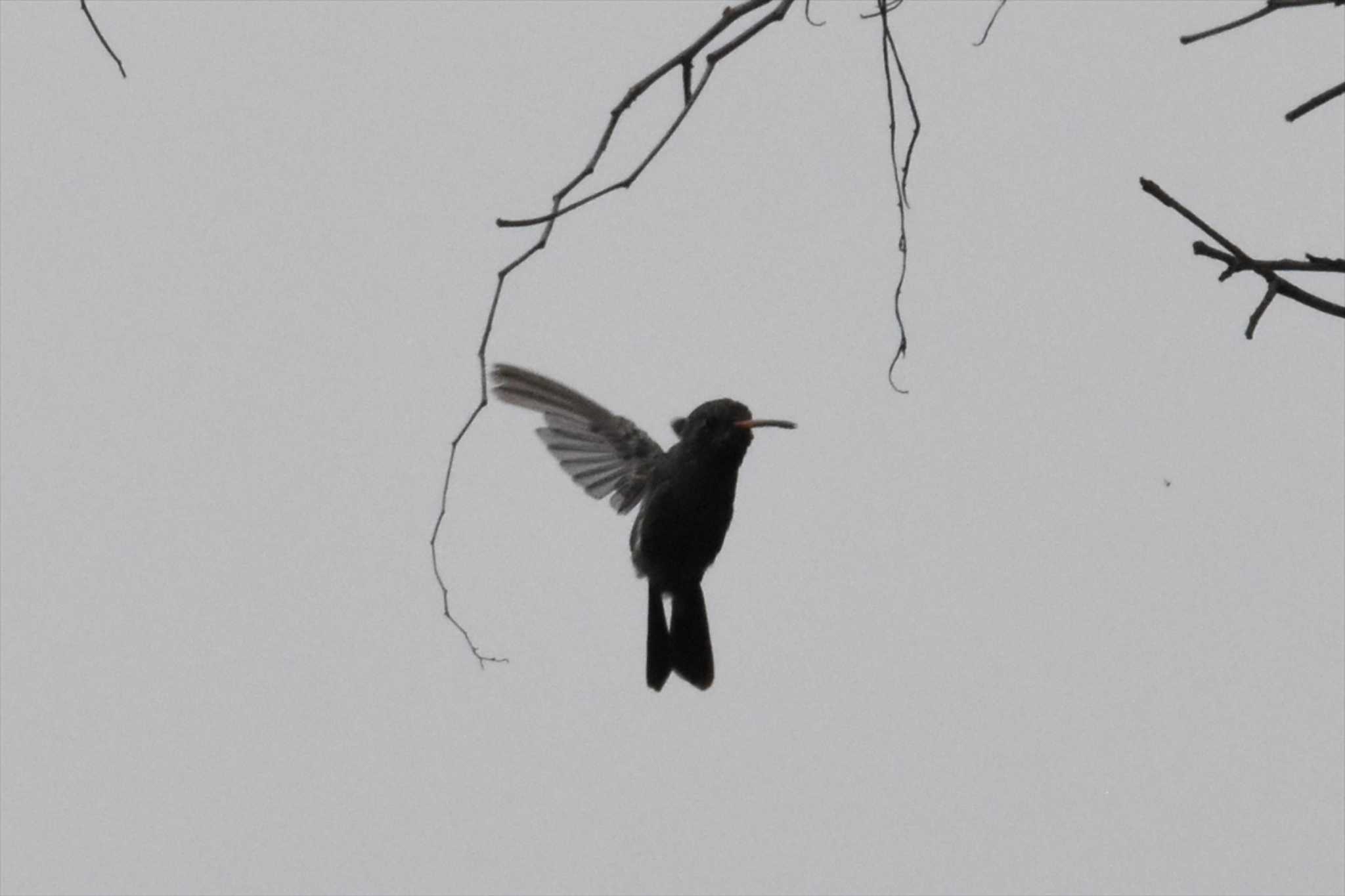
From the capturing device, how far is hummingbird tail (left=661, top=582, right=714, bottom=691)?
9.87 feet

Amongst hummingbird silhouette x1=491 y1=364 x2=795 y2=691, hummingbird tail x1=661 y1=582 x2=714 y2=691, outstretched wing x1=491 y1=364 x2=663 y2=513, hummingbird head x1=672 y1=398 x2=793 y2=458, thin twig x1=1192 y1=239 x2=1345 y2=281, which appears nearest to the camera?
thin twig x1=1192 y1=239 x2=1345 y2=281

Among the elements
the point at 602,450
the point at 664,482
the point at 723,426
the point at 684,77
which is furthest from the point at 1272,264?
the point at 602,450

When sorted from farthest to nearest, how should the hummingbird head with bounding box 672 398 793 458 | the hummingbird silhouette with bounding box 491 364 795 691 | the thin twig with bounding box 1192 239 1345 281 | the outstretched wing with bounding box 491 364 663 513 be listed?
the outstretched wing with bounding box 491 364 663 513, the hummingbird silhouette with bounding box 491 364 795 691, the hummingbird head with bounding box 672 398 793 458, the thin twig with bounding box 1192 239 1345 281

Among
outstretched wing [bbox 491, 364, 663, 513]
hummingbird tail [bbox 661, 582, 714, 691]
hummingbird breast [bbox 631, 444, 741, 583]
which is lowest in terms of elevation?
hummingbird tail [bbox 661, 582, 714, 691]

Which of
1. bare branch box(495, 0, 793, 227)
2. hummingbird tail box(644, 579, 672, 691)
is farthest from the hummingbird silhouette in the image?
bare branch box(495, 0, 793, 227)

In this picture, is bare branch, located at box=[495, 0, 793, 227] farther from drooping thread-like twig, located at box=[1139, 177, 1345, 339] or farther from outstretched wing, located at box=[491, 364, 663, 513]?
outstretched wing, located at box=[491, 364, 663, 513]

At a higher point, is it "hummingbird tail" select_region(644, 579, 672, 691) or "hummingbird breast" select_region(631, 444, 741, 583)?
"hummingbird breast" select_region(631, 444, 741, 583)

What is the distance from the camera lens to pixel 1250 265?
1.26 m

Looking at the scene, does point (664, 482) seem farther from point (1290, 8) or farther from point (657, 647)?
point (1290, 8)

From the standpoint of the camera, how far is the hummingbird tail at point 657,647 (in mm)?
2988

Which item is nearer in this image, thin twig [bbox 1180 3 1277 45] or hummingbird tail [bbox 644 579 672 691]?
thin twig [bbox 1180 3 1277 45]

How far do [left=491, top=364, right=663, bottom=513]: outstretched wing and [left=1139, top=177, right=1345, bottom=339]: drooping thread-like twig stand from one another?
6.64 feet

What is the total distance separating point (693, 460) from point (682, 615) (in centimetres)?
36

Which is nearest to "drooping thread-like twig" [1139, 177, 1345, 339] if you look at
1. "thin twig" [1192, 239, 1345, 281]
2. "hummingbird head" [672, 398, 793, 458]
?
"thin twig" [1192, 239, 1345, 281]
